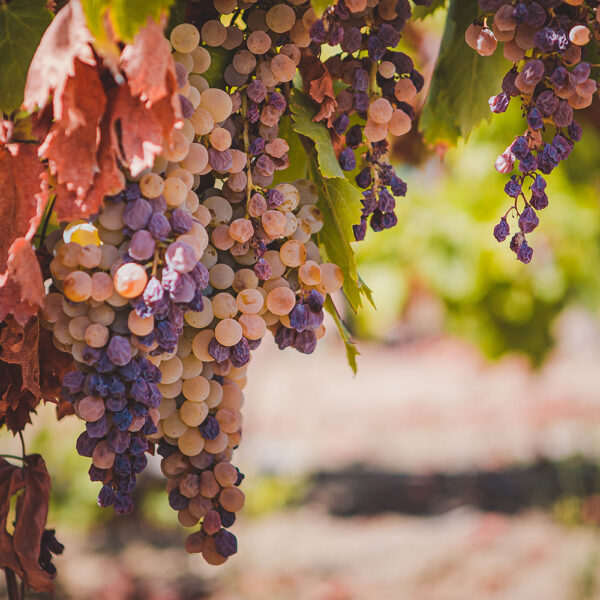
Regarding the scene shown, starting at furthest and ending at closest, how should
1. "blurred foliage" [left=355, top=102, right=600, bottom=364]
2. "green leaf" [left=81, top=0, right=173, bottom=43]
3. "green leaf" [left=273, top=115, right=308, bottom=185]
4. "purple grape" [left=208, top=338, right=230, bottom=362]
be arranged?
"blurred foliage" [left=355, top=102, right=600, bottom=364]
"green leaf" [left=273, top=115, right=308, bottom=185]
"purple grape" [left=208, top=338, right=230, bottom=362]
"green leaf" [left=81, top=0, right=173, bottom=43]

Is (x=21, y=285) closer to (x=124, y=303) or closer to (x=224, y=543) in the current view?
(x=124, y=303)

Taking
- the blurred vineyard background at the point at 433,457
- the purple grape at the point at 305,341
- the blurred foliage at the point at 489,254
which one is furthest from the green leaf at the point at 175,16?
the blurred foliage at the point at 489,254

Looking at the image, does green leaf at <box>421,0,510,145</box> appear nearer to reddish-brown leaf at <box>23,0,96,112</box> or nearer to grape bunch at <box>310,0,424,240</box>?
grape bunch at <box>310,0,424,240</box>

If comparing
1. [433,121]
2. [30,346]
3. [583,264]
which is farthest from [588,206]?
[30,346]

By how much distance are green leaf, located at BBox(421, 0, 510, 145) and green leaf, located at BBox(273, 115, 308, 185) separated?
0.54 feet

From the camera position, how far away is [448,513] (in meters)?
4.19

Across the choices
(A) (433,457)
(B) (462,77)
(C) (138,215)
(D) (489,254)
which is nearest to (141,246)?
(C) (138,215)

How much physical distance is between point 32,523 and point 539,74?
1.55 ft

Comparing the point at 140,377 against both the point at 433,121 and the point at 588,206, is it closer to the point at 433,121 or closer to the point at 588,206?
the point at 433,121

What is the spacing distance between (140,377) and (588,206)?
2.76m

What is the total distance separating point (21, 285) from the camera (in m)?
0.42

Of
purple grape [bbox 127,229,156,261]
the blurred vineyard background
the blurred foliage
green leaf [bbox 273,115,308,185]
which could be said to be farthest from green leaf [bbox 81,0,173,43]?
the blurred foliage

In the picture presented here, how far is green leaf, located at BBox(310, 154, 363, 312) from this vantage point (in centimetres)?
54

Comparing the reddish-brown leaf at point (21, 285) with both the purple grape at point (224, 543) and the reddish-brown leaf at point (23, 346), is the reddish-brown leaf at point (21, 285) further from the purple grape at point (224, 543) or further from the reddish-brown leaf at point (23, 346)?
the purple grape at point (224, 543)
